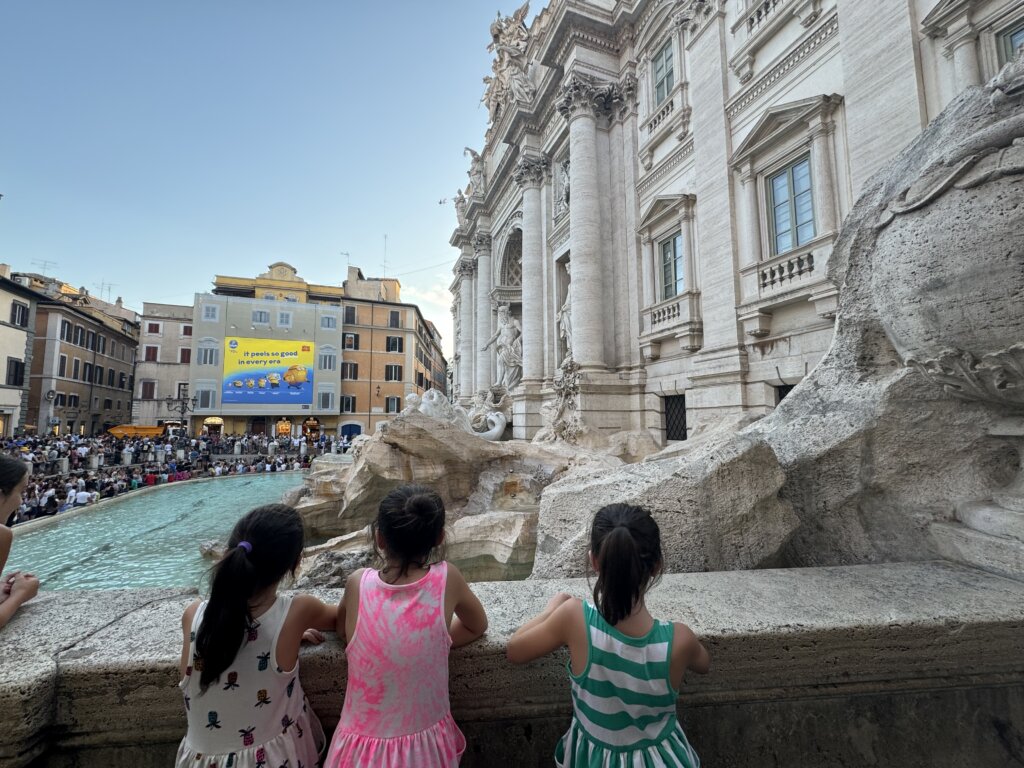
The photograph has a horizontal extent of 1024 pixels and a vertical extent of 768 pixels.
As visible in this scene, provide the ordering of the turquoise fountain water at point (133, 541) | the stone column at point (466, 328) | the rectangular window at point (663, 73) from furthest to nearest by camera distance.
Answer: the stone column at point (466, 328) → the rectangular window at point (663, 73) → the turquoise fountain water at point (133, 541)

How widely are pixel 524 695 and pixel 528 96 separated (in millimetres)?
17965

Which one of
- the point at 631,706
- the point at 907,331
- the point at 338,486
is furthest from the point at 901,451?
the point at 338,486

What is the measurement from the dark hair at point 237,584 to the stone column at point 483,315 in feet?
65.6

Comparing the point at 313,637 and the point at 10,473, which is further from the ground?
the point at 10,473

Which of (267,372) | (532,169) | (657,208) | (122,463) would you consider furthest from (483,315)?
(267,372)

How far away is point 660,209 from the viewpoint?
11.0 meters

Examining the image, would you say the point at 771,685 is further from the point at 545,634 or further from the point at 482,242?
the point at 482,242

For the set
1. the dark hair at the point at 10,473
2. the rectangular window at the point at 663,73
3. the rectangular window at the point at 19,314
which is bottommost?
the dark hair at the point at 10,473

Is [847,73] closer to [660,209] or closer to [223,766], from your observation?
[660,209]

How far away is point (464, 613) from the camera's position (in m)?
1.36

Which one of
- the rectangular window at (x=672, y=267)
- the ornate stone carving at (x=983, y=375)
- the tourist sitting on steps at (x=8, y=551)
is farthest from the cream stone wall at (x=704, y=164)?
the tourist sitting on steps at (x=8, y=551)

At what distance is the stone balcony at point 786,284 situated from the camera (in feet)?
23.2

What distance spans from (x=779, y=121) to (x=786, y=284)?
2.89 meters

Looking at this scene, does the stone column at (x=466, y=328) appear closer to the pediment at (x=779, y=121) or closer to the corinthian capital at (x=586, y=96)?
the corinthian capital at (x=586, y=96)
